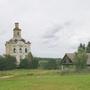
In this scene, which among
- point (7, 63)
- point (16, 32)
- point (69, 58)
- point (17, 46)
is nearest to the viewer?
point (69, 58)

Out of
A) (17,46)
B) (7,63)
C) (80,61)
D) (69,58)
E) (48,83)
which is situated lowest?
(48,83)

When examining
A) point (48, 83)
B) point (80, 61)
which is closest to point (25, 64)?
point (80, 61)

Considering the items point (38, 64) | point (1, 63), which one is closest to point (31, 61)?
point (38, 64)

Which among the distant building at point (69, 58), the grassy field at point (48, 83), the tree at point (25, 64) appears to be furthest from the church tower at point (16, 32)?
the grassy field at point (48, 83)

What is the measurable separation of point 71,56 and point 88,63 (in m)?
6.45

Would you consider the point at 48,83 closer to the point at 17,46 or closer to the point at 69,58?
the point at 69,58

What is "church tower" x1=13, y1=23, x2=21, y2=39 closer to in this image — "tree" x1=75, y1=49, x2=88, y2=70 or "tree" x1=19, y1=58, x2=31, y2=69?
"tree" x1=19, y1=58, x2=31, y2=69

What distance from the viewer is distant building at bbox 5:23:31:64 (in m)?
115

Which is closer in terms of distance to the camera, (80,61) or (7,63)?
(80,61)

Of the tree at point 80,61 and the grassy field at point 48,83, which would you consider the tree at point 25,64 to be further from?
the grassy field at point 48,83

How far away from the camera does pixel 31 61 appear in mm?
103062

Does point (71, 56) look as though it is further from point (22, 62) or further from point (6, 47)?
point (6, 47)

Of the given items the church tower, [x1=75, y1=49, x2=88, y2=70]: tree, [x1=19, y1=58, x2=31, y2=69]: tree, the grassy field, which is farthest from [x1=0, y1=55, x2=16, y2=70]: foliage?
the grassy field

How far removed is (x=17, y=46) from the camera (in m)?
116
